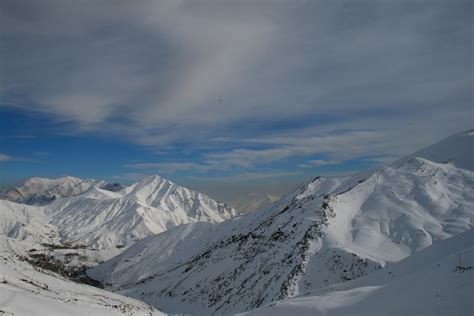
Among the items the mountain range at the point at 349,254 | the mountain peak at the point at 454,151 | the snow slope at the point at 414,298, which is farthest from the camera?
the mountain peak at the point at 454,151

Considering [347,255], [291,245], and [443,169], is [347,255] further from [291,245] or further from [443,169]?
[443,169]

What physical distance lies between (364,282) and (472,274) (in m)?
15.3

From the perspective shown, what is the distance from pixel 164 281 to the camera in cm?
11312

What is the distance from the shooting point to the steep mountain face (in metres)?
64.6

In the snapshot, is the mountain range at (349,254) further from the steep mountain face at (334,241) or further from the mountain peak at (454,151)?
the mountain peak at (454,151)

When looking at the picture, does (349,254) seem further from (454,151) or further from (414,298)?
(454,151)

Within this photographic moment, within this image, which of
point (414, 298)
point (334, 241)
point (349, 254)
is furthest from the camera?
point (334, 241)

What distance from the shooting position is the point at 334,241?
70688 mm

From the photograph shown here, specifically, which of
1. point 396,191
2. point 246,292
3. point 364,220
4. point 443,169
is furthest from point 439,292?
point 443,169

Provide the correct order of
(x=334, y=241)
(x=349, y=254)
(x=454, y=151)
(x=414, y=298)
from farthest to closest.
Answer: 1. (x=454, y=151)
2. (x=334, y=241)
3. (x=349, y=254)
4. (x=414, y=298)

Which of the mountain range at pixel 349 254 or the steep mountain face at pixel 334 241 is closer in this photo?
the mountain range at pixel 349 254

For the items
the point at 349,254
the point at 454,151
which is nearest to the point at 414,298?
the point at 349,254

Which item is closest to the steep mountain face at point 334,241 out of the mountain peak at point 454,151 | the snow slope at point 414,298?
the mountain peak at point 454,151

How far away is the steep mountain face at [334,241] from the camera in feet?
212
